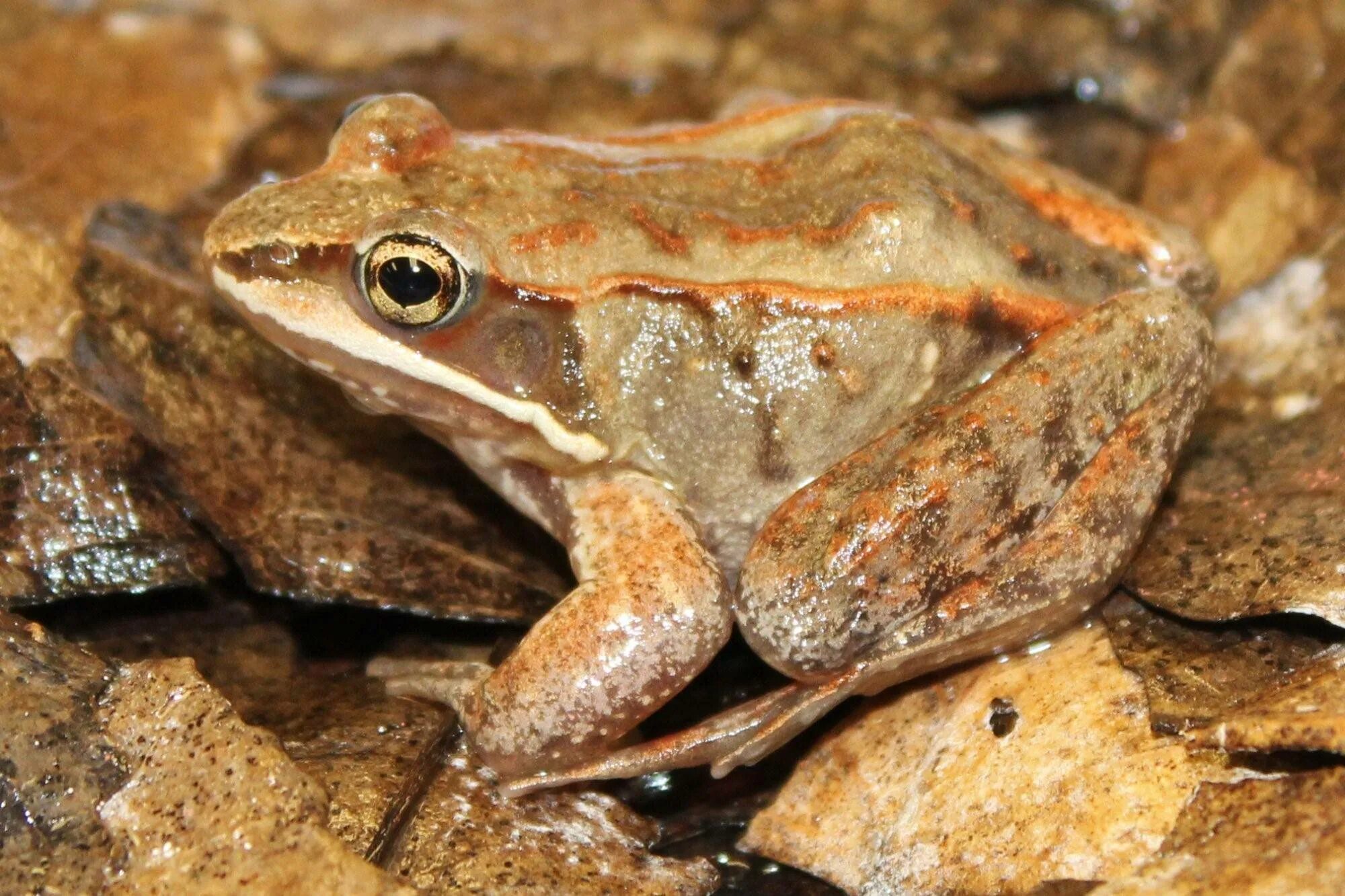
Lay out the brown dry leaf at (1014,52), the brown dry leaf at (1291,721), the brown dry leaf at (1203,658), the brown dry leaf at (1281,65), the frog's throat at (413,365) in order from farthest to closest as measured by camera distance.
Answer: the brown dry leaf at (1014,52), the brown dry leaf at (1281,65), the frog's throat at (413,365), the brown dry leaf at (1203,658), the brown dry leaf at (1291,721)

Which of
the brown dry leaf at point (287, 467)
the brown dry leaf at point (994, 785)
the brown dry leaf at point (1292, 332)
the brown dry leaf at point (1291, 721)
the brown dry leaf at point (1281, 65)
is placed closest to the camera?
the brown dry leaf at point (1291, 721)

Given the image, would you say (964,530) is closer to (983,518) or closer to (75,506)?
(983,518)

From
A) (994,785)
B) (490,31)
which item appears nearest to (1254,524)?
(994,785)

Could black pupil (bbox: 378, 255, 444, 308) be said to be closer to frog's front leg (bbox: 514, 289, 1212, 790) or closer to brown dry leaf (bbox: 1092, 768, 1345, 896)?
frog's front leg (bbox: 514, 289, 1212, 790)

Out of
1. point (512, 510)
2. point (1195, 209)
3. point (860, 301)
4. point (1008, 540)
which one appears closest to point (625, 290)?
point (860, 301)

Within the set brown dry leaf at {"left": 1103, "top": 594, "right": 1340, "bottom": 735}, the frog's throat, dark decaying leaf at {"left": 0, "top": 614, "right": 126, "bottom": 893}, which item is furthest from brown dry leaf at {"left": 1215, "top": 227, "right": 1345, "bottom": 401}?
dark decaying leaf at {"left": 0, "top": 614, "right": 126, "bottom": 893}

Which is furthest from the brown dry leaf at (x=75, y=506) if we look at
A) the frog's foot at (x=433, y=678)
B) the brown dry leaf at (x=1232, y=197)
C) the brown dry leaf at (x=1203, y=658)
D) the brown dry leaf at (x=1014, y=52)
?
the brown dry leaf at (x=1232, y=197)

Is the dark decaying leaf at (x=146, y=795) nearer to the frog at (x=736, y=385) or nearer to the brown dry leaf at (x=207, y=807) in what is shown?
the brown dry leaf at (x=207, y=807)
